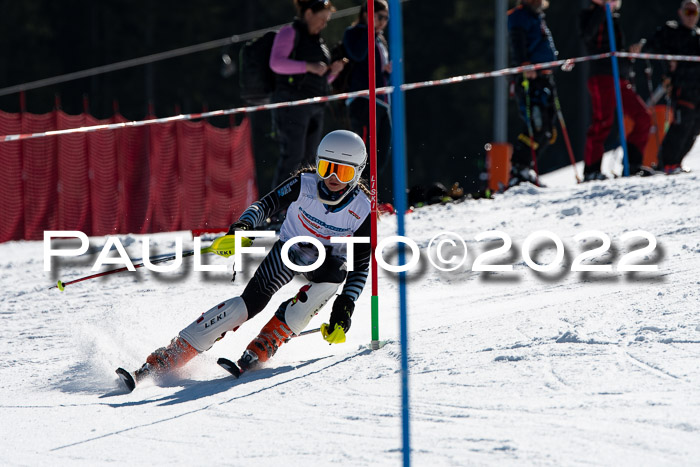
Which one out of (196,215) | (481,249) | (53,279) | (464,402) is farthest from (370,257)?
(196,215)

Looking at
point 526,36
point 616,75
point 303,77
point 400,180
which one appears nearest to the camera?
point 400,180

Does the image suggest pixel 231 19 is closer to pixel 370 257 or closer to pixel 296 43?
pixel 296 43

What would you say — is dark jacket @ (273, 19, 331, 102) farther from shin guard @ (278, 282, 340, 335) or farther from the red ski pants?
shin guard @ (278, 282, 340, 335)

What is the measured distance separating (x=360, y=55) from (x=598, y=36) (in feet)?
9.13

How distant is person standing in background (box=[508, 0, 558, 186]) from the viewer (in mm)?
9336

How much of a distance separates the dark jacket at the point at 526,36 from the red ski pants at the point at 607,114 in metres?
0.66

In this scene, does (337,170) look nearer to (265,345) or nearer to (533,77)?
(265,345)

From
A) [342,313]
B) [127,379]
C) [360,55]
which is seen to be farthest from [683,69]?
[127,379]

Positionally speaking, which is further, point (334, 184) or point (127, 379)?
point (334, 184)

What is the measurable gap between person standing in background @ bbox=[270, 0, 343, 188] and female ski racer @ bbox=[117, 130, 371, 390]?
2658mm

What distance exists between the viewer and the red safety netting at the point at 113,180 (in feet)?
41.0

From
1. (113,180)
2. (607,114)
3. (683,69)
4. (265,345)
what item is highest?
(683,69)

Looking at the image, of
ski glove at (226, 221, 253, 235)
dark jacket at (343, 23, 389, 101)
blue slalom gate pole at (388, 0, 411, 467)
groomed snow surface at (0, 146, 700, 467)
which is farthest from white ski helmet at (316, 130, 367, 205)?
dark jacket at (343, 23, 389, 101)

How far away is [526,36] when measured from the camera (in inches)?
368
